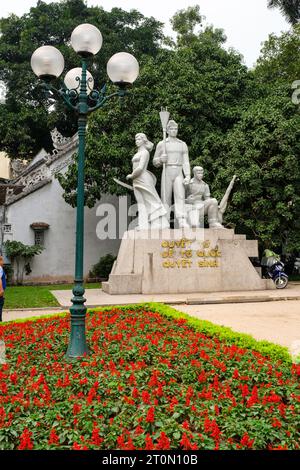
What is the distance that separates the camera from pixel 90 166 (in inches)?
742

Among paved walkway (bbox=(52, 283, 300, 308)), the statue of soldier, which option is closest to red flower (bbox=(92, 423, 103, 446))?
paved walkway (bbox=(52, 283, 300, 308))

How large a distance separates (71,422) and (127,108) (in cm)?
1648

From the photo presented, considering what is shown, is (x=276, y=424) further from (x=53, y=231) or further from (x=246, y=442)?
(x=53, y=231)

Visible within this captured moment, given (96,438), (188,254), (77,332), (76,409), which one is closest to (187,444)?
(96,438)

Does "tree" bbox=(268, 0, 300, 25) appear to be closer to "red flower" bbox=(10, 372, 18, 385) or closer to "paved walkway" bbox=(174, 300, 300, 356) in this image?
"paved walkway" bbox=(174, 300, 300, 356)

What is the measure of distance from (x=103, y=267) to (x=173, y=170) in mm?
8007

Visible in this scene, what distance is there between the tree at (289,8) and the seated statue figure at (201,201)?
13184 millimetres

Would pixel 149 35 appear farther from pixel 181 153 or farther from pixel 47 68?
pixel 47 68

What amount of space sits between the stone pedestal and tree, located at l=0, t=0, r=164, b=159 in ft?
47.6

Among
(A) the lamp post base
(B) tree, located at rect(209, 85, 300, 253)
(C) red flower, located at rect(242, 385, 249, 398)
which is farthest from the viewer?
(B) tree, located at rect(209, 85, 300, 253)

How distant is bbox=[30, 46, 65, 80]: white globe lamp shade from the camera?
240 inches

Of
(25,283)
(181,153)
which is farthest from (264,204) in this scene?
(25,283)

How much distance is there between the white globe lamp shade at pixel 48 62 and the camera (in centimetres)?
610
